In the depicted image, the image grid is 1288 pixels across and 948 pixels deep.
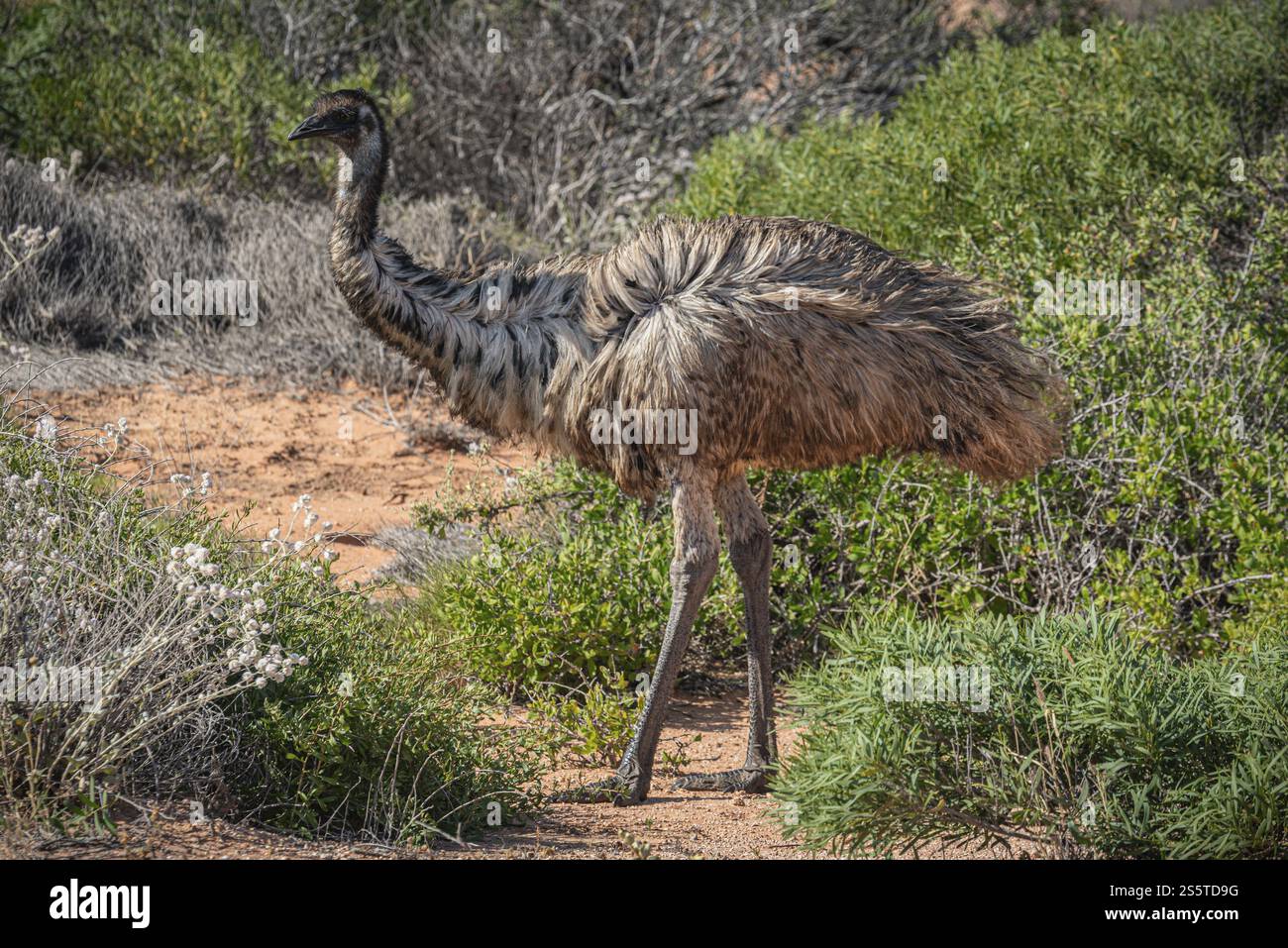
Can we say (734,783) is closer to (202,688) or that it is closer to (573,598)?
(573,598)

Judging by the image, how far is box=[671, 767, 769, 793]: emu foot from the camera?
16.8 feet

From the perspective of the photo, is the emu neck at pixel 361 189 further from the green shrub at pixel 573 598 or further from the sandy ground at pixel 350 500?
the green shrub at pixel 573 598

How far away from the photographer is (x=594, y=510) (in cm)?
622

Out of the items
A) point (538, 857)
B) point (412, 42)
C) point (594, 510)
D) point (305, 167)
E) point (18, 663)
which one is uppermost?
point (412, 42)

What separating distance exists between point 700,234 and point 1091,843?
2227 millimetres

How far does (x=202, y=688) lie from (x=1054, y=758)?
2243mm

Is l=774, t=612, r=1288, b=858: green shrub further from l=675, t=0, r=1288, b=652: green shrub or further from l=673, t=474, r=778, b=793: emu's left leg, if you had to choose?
l=675, t=0, r=1288, b=652: green shrub

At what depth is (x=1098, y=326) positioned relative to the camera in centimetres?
608

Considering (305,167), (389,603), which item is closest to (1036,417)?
(389,603)

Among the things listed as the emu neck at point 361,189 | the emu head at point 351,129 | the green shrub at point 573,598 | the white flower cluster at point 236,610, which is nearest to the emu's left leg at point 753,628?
the green shrub at point 573,598

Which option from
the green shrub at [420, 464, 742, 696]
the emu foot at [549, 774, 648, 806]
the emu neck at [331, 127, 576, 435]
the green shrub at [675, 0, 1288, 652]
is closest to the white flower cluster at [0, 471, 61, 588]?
the emu neck at [331, 127, 576, 435]

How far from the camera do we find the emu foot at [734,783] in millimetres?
5105

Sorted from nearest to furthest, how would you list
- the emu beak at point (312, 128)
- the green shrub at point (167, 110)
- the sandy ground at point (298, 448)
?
the emu beak at point (312, 128)
the sandy ground at point (298, 448)
the green shrub at point (167, 110)

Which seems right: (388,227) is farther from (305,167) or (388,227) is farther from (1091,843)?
(1091,843)
